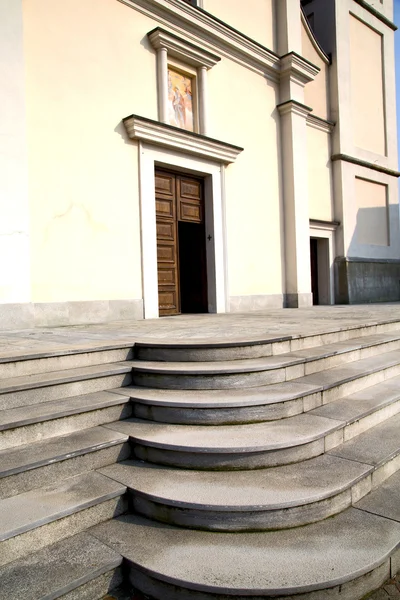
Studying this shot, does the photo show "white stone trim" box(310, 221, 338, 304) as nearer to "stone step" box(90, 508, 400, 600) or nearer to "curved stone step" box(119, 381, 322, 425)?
"curved stone step" box(119, 381, 322, 425)

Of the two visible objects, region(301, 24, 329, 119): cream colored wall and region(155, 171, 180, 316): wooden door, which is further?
region(301, 24, 329, 119): cream colored wall

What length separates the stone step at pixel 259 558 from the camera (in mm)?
2043

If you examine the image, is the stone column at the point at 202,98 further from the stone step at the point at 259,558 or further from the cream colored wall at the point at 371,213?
the stone step at the point at 259,558

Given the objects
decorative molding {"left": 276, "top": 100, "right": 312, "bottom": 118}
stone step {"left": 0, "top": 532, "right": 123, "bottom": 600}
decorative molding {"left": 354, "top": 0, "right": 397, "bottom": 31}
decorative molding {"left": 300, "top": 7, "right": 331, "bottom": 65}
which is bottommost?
stone step {"left": 0, "top": 532, "right": 123, "bottom": 600}

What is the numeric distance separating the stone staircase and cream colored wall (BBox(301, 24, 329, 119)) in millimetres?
12255

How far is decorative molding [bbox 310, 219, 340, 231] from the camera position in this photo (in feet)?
44.8

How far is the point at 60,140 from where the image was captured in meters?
7.81

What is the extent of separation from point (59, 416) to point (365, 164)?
1497 cm

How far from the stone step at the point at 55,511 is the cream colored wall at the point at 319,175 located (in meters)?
12.4

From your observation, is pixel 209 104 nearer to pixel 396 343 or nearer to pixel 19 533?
pixel 396 343

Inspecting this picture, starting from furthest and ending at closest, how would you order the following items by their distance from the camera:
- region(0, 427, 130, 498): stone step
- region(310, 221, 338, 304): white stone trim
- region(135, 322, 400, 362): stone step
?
region(310, 221, 338, 304): white stone trim < region(135, 322, 400, 362): stone step < region(0, 427, 130, 498): stone step

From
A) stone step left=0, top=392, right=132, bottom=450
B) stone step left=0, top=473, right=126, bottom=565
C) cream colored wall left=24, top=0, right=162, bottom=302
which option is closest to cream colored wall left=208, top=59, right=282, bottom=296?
cream colored wall left=24, top=0, right=162, bottom=302

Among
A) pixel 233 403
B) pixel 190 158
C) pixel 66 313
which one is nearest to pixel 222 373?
pixel 233 403

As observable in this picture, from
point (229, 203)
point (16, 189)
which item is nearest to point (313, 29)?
point (229, 203)
